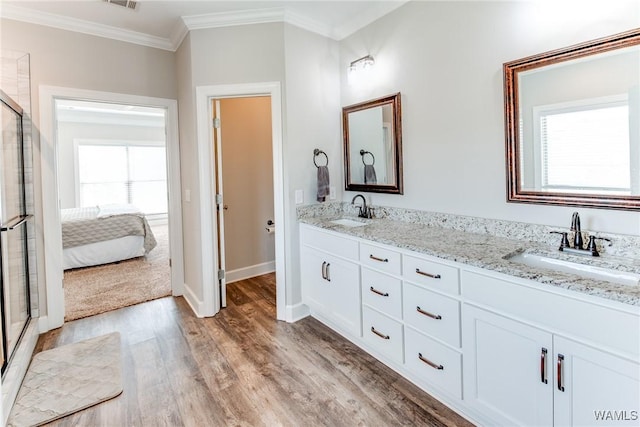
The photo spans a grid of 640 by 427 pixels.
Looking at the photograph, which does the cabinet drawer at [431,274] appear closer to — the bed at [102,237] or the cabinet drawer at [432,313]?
the cabinet drawer at [432,313]

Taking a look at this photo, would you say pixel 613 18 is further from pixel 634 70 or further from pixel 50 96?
pixel 50 96

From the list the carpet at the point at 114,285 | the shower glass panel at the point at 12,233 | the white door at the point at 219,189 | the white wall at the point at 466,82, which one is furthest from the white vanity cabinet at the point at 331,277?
the shower glass panel at the point at 12,233

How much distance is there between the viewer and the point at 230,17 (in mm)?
2818

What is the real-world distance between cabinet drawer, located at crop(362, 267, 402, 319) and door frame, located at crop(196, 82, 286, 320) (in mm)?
953

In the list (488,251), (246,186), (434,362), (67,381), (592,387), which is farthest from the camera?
(246,186)

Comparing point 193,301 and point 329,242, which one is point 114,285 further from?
point 329,242

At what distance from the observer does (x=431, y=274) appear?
72.3 inches

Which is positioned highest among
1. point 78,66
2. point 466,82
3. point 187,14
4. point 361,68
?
point 187,14

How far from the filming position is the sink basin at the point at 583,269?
1.45m

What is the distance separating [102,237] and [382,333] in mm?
4231

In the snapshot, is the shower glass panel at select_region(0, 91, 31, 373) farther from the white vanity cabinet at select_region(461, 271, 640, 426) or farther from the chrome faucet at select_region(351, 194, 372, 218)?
the white vanity cabinet at select_region(461, 271, 640, 426)

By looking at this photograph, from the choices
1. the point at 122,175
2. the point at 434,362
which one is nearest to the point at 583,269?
the point at 434,362

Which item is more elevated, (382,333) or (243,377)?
(382,333)

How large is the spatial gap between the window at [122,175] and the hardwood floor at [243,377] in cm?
467
